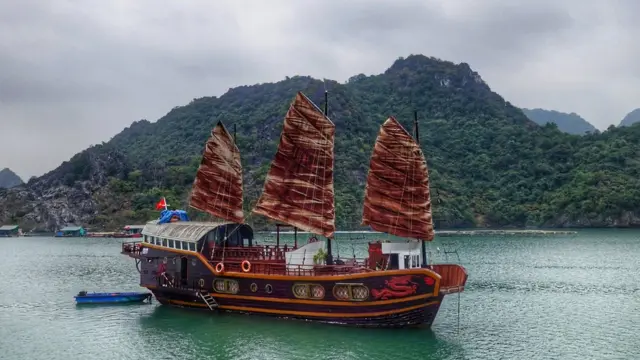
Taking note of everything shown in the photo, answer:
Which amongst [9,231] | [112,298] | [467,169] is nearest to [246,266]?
[112,298]

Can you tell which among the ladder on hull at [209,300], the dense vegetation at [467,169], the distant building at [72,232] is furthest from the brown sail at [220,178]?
the distant building at [72,232]

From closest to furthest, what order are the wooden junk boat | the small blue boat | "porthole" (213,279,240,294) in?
the wooden junk boat → "porthole" (213,279,240,294) → the small blue boat

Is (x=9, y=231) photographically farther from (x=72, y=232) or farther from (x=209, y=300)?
(x=209, y=300)

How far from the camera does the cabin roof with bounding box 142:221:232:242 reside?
1259 inches

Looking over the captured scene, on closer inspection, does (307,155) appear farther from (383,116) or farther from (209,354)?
(383,116)

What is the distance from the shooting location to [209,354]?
25438mm

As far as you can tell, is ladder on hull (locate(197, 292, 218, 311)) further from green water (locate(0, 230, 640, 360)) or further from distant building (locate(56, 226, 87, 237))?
distant building (locate(56, 226, 87, 237))

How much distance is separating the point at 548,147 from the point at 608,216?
107 ft

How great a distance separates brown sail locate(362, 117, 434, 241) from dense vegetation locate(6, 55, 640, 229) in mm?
90920

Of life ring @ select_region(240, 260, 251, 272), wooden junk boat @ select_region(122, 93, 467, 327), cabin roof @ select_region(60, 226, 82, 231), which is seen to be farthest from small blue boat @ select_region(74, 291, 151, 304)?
cabin roof @ select_region(60, 226, 82, 231)

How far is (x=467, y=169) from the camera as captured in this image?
150500 mm

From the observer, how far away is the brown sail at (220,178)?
115 feet

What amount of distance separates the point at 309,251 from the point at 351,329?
4.81m

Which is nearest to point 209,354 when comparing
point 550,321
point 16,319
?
point 16,319
